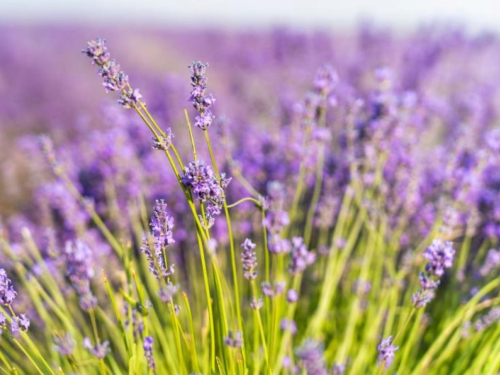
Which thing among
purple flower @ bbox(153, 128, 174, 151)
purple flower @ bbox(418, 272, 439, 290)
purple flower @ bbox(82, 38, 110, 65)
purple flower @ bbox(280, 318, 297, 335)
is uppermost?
purple flower @ bbox(82, 38, 110, 65)

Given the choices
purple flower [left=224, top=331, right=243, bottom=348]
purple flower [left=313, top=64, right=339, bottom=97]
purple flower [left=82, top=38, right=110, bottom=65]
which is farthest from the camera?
purple flower [left=313, top=64, right=339, bottom=97]

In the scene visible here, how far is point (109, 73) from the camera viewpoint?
3.44ft

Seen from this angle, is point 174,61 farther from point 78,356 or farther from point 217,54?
point 78,356

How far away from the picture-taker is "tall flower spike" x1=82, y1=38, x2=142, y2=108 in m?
1.03

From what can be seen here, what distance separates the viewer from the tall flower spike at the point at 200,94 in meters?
1.05

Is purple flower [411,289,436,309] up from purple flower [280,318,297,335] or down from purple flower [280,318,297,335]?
down

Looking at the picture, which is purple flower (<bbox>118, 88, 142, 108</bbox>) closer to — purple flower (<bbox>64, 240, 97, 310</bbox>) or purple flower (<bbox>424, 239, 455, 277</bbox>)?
purple flower (<bbox>64, 240, 97, 310</bbox>)

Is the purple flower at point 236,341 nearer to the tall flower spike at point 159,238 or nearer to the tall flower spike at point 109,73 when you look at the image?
the tall flower spike at point 159,238

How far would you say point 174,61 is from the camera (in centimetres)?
1194

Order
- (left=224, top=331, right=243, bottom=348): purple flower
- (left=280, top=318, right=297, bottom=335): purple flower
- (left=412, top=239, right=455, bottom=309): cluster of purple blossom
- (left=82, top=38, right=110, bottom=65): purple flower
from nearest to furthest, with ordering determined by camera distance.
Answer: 1. (left=82, top=38, right=110, bottom=65): purple flower
2. (left=412, top=239, right=455, bottom=309): cluster of purple blossom
3. (left=224, top=331, right=243, bottom=348): purple flower
4. (left=280, top=318, right=297, bottom=335): purple flower

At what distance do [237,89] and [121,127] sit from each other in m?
3.93

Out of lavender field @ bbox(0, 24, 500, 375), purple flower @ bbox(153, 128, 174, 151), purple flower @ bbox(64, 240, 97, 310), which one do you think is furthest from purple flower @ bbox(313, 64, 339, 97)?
purple flower @ bbox(64, 240, 97, 310)

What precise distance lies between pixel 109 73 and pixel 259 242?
1.92m

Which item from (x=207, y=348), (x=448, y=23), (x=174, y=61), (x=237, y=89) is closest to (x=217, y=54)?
(x=174, y=61)
